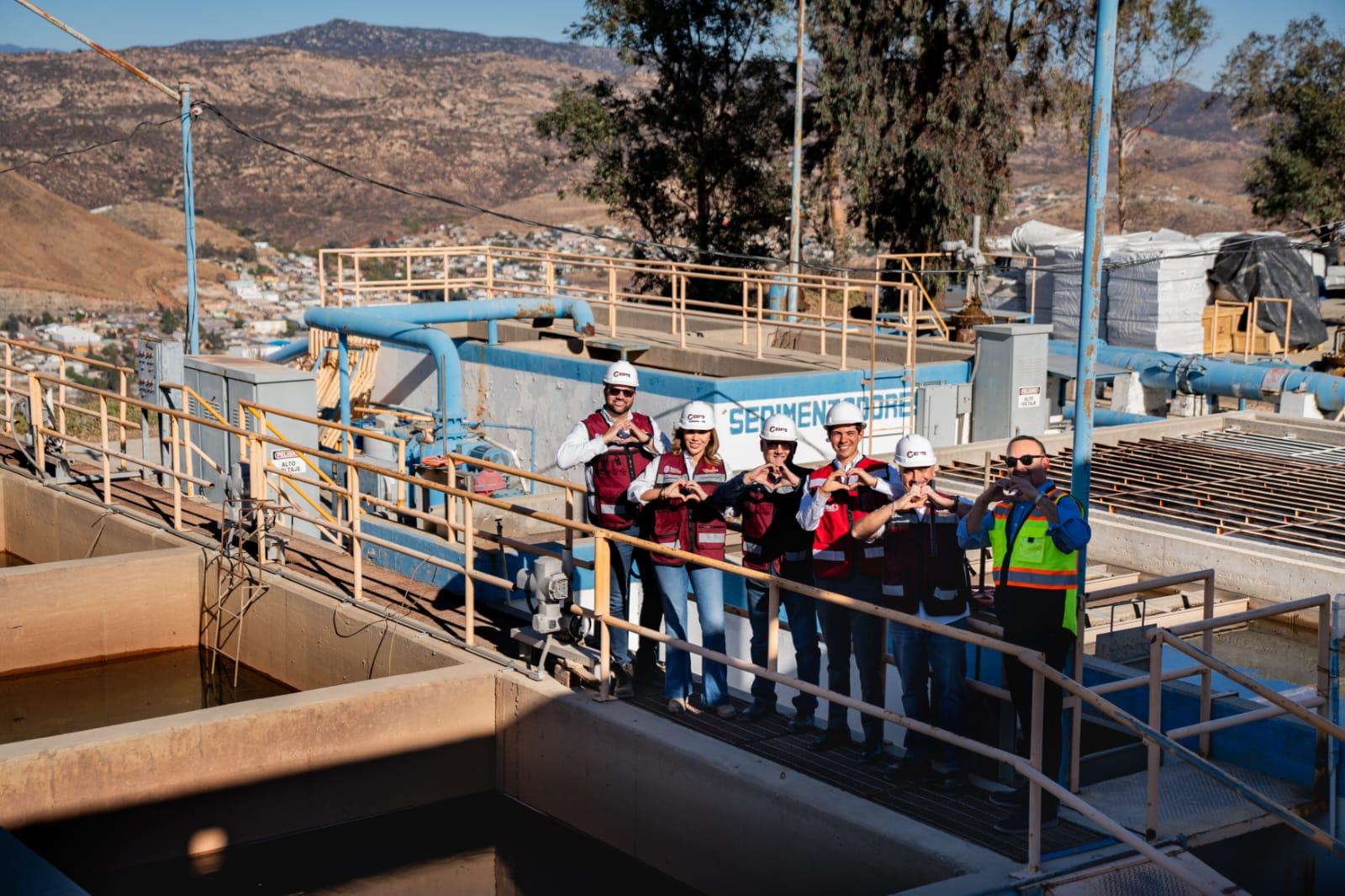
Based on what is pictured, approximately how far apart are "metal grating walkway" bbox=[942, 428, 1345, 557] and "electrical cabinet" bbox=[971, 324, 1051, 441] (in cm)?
116

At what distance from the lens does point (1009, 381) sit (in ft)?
66.0

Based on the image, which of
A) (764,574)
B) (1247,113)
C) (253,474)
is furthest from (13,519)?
(1247,113)

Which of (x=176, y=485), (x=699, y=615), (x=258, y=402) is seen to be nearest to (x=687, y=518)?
(x=699, y=615)

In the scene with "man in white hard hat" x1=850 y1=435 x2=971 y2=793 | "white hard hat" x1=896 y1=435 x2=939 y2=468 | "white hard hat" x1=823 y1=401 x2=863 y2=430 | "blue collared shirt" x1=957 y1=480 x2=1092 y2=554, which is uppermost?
"white hard hat" x1=823 y1=401 x2=863 y2=430

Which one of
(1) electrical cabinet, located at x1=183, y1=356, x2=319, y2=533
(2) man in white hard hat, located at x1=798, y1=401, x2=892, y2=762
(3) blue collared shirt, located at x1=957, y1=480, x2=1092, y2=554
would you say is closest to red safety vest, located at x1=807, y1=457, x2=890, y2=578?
(2) man in white hard hat, located at x1=798, y1=401, x2=892, y2=762

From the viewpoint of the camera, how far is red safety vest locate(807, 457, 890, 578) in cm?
748

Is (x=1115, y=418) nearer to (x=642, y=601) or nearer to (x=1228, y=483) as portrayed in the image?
(x=1228, y=483)

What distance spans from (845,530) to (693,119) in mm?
31773

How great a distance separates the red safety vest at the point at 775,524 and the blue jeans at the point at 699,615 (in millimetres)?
511

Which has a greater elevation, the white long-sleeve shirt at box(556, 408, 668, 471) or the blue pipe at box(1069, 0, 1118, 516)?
the blue pipe at box(1069, 0, 1118, 516)

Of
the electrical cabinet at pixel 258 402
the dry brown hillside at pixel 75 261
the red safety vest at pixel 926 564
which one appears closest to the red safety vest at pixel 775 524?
the red safety vest at pixel 926 564

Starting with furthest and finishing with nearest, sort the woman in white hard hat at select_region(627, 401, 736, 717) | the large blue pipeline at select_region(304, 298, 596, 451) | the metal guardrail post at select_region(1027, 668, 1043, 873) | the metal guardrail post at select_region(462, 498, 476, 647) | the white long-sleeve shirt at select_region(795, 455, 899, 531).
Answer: the large blue pipeline at select_region(304, 298, 596, 451) → the metal guardrail post at select_region(462, 498, 476, 647) → the woman in white hard hat at select_region(627, 401, 736, 717) → the white long-sleeve shirt at select_region(795, 455, 899, 531) → the metal guardrail post at select_region(1027, 668, 1043, 873)

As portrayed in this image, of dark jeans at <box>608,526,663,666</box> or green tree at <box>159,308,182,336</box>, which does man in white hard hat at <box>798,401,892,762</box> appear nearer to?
dark jeans at <box>608,526,663,666</box>

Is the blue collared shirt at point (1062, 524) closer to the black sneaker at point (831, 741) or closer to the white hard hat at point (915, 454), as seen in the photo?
the white hard hat at point (915, 454)
